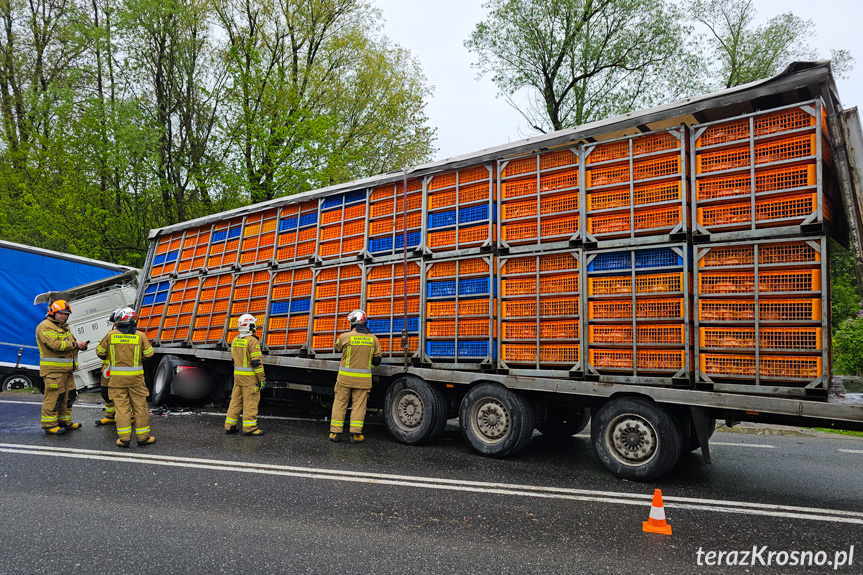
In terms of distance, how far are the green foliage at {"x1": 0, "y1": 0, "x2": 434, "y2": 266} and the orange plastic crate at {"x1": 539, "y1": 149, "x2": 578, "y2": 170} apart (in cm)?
1189

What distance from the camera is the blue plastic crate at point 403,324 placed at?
7.21 meters

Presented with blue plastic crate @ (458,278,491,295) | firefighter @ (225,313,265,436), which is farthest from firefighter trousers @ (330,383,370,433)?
blue plastic crate @ (458,278,491,295)

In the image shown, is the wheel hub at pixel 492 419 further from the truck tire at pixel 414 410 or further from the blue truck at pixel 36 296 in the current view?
the blue truck at pixel 36 296

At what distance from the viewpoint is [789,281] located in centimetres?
468

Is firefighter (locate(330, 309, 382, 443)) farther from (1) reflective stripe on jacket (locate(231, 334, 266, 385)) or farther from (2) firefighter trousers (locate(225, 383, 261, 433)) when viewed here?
(1) reflective stripe on jacket (locate(231, 334, 266, 385))

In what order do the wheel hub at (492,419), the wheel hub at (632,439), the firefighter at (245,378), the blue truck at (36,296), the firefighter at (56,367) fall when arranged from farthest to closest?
the blue truck at (36,296), the firefighter at (245,378), the firefighter at (56,367), the wheel hub at (492,419), the wheel hub at (632,439)

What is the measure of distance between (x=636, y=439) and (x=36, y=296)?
13.2 metres

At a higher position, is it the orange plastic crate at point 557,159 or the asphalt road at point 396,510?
the orange plastic crate at point 557,159

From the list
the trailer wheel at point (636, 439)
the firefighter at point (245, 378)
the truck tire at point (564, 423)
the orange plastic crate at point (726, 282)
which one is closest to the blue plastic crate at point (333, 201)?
the firefighter at point (245, 378)

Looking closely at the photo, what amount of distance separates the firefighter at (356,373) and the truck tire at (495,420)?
143 cm

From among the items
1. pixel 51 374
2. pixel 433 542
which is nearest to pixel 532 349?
pixel 433 542

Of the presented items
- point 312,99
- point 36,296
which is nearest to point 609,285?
point 36,296

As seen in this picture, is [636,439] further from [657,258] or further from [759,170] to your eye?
[759,170]

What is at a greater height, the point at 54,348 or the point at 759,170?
the point at 759,170
